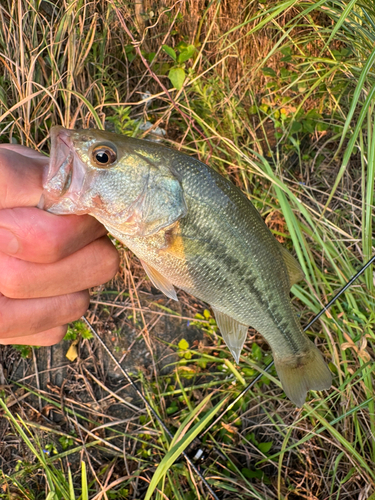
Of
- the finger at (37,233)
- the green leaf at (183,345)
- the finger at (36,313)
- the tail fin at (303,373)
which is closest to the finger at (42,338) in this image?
the finger at (36,313)

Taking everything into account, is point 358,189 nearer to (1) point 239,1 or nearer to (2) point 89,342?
(1) point 239,1

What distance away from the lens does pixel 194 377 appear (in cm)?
298

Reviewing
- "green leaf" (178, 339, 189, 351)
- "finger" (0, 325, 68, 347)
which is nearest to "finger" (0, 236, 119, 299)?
"finger" (0, 325, 68, 347)

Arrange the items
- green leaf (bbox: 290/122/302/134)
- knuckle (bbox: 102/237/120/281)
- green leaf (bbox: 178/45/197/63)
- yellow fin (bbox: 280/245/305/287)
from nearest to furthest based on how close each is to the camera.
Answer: knuckle (bbox: 102/237/120/281) < yellow fin (bbox: 280/245/305/287) < green leaf (bbox: 178/45/197/63) < green leaf (bbox: 290/122/302/134)

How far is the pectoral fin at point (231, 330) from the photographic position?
5.96 feet

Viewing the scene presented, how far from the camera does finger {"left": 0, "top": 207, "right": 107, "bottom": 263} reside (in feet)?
4.41

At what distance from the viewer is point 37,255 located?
4.64 feet

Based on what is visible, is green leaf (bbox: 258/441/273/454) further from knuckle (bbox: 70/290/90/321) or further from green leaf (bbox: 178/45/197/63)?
green leaf (bbox: 178/45/197/63)

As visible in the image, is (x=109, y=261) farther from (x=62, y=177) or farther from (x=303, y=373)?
(x=303, y=373)

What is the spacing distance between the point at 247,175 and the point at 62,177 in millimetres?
2144

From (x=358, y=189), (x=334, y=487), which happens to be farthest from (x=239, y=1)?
(x=334, y=487)

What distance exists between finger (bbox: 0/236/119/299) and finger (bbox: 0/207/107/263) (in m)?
0.05

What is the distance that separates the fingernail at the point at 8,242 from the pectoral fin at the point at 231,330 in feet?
2.91

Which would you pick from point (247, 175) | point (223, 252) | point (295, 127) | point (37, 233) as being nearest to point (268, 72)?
point (295, 127)
